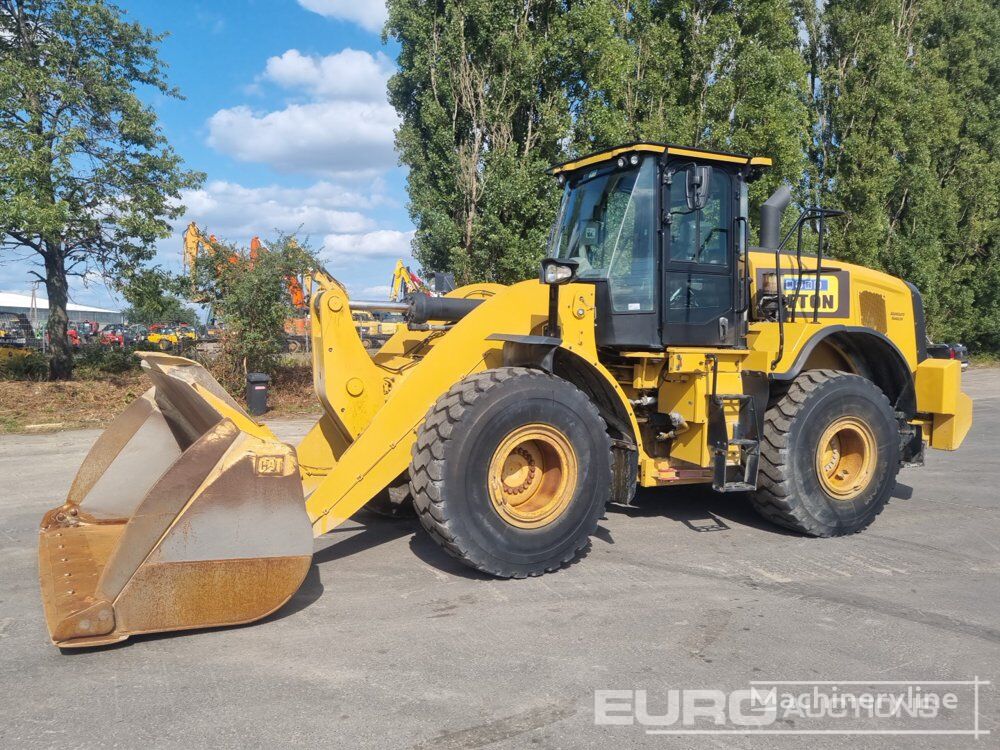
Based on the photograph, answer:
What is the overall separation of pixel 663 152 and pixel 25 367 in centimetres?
1394

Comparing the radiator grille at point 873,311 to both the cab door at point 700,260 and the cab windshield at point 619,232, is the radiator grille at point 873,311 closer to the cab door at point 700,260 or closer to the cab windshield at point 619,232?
the cab door at point 700,260

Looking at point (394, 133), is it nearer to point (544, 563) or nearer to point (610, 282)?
point (610, 282)

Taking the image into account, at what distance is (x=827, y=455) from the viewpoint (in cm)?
588

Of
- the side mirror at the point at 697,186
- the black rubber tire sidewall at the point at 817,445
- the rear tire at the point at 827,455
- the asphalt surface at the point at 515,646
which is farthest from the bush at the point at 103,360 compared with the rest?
the black rubber tire sidewall at the point at 817,445

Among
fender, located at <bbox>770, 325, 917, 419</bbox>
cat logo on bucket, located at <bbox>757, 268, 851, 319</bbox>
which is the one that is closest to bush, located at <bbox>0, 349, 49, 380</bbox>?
cat logo on bucket, located at <bbox>757, 268, 851, 319</bbox>

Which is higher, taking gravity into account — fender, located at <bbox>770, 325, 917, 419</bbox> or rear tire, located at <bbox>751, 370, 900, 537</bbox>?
fender, located at <bbox>770, 325, 917, 419</bbox>

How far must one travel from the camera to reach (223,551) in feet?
11.4

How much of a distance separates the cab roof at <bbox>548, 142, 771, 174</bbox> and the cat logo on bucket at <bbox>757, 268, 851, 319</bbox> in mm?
932

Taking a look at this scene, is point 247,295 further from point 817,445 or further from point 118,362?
point 817,445

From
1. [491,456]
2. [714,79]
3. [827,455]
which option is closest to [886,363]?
[827,455]

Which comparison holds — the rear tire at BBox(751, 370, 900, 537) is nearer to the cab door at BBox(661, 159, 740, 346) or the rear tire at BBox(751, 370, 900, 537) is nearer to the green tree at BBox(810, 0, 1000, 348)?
the cab door at BBox(661, 159, 740, 346)

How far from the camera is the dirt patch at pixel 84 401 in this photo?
1158 centimetres

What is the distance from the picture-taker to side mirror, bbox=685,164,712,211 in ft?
16.3

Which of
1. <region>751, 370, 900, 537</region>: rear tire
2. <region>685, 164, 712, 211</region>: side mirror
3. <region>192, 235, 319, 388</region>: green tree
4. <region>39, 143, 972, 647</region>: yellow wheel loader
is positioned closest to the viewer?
<region>39, 143, 972, 647</region>: yellow wheel loader
